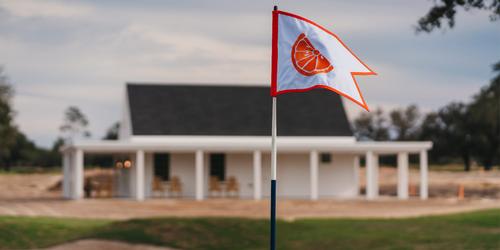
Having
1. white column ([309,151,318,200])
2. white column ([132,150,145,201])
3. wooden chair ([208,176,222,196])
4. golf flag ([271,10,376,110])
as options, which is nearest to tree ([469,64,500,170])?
white column ([309,151,318,200])

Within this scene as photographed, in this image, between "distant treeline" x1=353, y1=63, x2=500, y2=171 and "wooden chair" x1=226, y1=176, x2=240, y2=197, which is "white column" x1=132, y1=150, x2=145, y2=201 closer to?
"wooden chair" x1=226, y1=176, x2=240, y2=197

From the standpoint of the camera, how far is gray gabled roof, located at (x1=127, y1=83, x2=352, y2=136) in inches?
1561

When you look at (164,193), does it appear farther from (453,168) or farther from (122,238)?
(453,168)

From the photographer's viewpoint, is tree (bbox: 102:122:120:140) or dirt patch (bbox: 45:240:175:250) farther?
tree (bbox: 102:122:120:140)

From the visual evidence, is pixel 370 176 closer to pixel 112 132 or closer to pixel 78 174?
pixel 78 174

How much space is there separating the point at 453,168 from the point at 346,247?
2117 inches

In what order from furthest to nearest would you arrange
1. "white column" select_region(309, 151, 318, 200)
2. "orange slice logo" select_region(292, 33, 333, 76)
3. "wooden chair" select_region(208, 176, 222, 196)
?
"wooden chair" select_region(208, 176, 222, 196), "white column" select_region(309, 151, 318, 200), "orange slice logo" select_region(292, 33, 333, 76)

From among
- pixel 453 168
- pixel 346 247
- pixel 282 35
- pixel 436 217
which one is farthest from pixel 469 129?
pixel 282 35

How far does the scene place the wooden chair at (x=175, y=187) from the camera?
37719 millimetres

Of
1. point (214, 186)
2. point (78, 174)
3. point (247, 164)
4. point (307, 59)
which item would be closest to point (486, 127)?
point (247, 164)

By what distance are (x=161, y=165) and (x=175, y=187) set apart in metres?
1.28

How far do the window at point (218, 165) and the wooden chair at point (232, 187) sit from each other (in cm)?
45

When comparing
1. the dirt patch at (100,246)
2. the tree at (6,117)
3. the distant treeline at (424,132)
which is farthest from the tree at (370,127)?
the dirt patch at (100,246)

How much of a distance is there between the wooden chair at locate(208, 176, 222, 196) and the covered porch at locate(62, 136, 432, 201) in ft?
0.17
